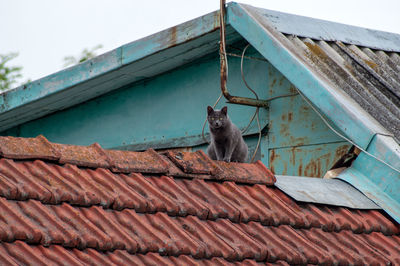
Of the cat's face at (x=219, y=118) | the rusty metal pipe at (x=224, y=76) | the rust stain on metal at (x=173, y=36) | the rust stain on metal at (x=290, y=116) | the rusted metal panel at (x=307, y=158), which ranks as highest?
the rust stain on metal at (x=173, y=36)

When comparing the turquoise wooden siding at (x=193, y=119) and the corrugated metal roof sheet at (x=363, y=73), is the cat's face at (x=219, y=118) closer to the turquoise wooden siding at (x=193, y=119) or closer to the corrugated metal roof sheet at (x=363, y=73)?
the turquoise wooden siding at (x=193, y=119)

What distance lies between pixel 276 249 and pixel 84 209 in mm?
1237

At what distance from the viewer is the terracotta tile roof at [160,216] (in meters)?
3.17

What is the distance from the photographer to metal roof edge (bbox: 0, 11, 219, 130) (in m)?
6.83

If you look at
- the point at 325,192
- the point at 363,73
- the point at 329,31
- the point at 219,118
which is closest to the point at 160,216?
the point at 325,192

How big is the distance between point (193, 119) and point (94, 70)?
55.1 inches

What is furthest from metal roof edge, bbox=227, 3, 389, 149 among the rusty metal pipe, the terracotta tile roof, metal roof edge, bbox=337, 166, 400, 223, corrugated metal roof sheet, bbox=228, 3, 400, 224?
the terracotta tile roof

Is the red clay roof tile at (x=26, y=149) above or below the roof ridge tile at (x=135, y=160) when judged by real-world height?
above

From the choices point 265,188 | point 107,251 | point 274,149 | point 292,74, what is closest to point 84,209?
point 107,251

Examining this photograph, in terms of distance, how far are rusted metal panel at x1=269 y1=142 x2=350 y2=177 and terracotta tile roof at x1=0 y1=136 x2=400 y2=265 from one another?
1.22 meters

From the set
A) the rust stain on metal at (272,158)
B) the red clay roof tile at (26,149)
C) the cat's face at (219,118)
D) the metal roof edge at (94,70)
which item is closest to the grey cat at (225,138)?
the cat's face at (219,118)

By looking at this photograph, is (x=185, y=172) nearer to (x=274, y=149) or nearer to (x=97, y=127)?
(x=274, y=149)

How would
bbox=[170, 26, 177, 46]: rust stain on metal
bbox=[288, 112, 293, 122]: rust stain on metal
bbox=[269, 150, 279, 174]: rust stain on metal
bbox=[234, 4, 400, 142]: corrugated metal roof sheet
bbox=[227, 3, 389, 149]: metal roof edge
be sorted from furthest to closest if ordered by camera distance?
bbox=[170, 26, 177, 46]: rust stain on metal → bbox=[269, 150, 279, 174]: rust stain on metal → bbox=[288, 112, 293, 122]: rust stain on metal → bbox=[234, 4, 400, 142]: corrugated metal roof sheet → bbox=[227, 3, 389, 149]: metal roof edge

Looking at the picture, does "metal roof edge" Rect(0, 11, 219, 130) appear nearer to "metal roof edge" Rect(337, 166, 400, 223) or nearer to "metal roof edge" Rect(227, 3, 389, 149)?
"metal roof edge" Rect(227, 3, 389, 149)
